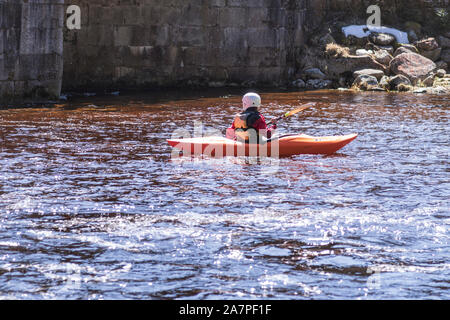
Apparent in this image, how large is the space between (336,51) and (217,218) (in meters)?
13.7

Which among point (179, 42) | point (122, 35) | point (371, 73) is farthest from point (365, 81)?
point (122, 35)

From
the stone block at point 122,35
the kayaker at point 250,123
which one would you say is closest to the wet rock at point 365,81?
the stone block at point 122,35

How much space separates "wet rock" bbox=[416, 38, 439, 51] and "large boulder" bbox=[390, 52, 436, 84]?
649mm

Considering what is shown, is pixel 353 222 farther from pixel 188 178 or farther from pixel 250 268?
pixel 188 178

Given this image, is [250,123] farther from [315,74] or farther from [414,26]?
[414,26]

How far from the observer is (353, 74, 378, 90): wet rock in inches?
757

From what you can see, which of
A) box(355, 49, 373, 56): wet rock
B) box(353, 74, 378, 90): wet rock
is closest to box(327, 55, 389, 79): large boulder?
box(355, 49, 373, 56): wet rock

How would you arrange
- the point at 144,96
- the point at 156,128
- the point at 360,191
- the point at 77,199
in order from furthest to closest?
1. the point at 144,96
2. the point at 156,128
3. the point at 360,191
4. the point at 77,199

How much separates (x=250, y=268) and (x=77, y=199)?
8.42ft

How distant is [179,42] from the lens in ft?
61.8

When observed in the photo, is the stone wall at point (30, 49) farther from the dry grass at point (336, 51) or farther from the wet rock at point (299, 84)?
the dry grass at point (336, 51)

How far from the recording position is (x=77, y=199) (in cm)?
763

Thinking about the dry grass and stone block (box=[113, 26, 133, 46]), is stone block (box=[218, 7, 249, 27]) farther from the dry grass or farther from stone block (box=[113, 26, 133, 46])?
the dry grass
